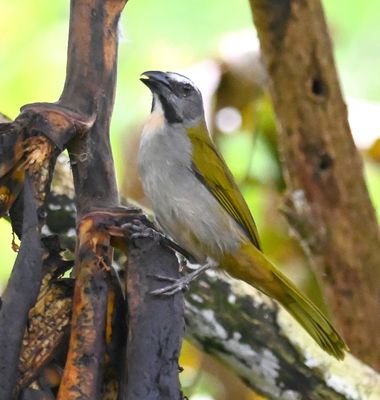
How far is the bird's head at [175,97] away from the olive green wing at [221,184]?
0.13m

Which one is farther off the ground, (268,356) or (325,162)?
(325,162)

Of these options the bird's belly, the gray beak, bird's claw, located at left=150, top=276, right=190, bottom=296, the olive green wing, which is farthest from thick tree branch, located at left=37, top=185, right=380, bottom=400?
bird's claw, located at left=150, top=276, right=190, bottom=296

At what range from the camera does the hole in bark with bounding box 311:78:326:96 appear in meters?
4.21

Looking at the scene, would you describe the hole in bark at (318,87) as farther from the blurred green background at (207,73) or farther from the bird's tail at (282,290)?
the bird's tail at (282,290)

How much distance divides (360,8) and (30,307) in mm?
4773

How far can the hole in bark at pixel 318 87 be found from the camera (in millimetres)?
4211

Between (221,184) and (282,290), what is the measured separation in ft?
1.31

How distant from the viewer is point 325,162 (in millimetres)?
4266

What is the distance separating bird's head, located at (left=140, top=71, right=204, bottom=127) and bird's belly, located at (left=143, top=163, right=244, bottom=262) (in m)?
0.24

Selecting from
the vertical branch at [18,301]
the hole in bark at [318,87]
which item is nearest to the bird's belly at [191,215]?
the hole in bark at [318,87]

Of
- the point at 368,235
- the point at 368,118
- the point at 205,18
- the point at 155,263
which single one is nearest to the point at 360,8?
the point at 205,18

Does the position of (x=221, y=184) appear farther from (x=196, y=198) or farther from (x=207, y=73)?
(x=207, y=73)

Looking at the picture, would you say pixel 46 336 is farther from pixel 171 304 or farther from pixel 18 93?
pixel 18 93

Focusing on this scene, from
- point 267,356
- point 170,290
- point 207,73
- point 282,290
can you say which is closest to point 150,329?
point 170,290
